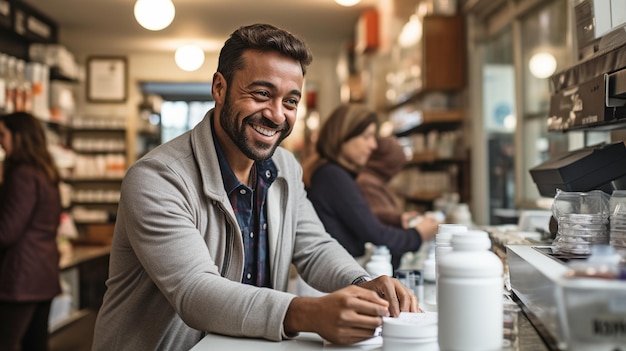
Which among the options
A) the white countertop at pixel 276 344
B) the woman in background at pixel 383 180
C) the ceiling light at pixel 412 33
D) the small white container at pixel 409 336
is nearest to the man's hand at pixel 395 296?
the white countertop at pixel 276 344

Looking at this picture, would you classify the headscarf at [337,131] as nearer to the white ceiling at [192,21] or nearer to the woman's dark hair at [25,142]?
the woman's dark hair at [25,142]

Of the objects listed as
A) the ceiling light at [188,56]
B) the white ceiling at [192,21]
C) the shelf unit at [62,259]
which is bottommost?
the shelf unit at [62,259]

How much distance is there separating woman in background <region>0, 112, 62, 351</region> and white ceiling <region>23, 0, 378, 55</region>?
4.25m

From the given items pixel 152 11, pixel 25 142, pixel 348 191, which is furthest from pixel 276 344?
pixel 152 11

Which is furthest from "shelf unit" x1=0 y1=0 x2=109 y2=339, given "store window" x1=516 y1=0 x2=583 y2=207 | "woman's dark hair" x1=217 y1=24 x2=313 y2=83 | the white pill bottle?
the white pill bottle

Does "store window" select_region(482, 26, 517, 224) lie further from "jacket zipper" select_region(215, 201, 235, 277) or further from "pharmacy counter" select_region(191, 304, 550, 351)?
"pharmacy counter" select_region(191, 304, 550, 351)

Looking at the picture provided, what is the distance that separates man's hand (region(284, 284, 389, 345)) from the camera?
1.39 m

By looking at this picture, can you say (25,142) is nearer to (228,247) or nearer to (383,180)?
(383,180)

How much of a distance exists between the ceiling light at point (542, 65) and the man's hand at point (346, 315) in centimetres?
311

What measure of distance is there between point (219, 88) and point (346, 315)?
33.4 inches

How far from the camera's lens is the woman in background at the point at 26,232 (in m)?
4.26

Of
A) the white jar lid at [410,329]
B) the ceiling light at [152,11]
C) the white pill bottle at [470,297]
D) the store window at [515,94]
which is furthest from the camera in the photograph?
the ceiling light at [152,11]

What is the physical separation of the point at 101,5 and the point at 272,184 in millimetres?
7016

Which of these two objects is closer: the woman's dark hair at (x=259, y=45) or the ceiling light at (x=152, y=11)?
the woman's dark hair at (x=259, y=45)
